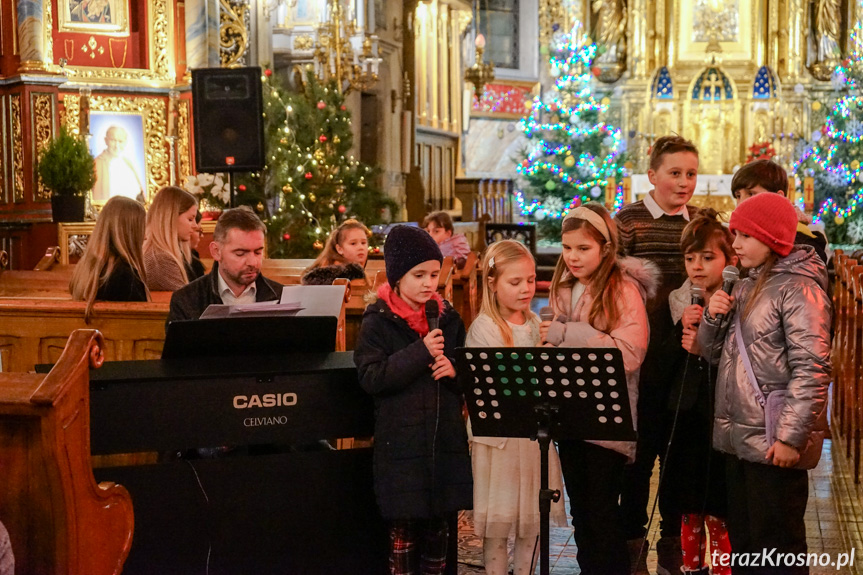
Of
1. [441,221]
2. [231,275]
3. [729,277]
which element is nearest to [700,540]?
[729,277]

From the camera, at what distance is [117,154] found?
1221 centimetres

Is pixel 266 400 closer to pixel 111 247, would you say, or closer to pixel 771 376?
pixel 771 376

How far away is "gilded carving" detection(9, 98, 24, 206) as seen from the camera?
36.7ft

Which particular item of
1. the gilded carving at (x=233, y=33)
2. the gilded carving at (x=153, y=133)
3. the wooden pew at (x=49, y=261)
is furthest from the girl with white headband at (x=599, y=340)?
the gilded carving at (x=233, y=33)

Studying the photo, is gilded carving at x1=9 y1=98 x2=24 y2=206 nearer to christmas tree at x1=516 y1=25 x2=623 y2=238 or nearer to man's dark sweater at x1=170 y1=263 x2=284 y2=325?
man's dark sweater at x1=170 y1=263 x2=284 y2=325

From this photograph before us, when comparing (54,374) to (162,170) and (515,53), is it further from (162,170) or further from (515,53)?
(515,53)

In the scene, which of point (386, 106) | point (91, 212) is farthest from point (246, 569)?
point (386, 106)

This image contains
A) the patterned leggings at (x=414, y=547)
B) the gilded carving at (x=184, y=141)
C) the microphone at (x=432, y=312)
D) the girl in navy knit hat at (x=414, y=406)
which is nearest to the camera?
the microphone at (x=432, y=312)

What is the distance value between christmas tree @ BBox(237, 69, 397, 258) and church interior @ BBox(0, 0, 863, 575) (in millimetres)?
33

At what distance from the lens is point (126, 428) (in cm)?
344

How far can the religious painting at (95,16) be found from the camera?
11852mm

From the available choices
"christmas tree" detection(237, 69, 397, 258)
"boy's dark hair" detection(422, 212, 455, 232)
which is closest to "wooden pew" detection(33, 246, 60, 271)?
"boy's dark hair" detection(422, 212, 455, 232)

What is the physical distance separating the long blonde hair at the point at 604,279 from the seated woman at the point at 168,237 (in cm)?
239

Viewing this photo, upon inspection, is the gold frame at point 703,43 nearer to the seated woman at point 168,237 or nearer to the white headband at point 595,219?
the seated woman at point 168,237
